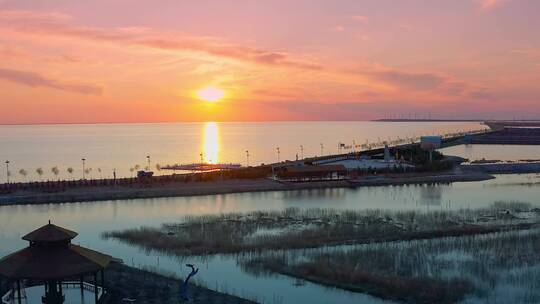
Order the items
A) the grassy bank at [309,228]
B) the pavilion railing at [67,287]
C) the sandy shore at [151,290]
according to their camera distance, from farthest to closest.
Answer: the grassy bank at [309,228], the sandy shore at [151,290], the pavilion railing at [67,287]

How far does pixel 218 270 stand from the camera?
20.6 m

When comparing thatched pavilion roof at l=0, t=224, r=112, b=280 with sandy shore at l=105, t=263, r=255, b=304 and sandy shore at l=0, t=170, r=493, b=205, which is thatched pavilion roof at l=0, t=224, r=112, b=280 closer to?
sandy shore at l=105, t=263, r=255, b=304

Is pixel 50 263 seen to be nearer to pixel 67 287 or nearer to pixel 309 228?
pixel 67 287

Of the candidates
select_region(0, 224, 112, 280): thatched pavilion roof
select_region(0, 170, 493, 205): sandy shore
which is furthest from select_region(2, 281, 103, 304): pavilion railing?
select_region(0, 170, 493, 205): sandy shore

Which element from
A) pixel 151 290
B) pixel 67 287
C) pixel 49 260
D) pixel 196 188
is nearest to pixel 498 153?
pixel 196 188

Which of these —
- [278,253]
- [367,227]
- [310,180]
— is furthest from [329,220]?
[310,180]

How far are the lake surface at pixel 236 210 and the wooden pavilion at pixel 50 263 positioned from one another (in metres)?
5.32

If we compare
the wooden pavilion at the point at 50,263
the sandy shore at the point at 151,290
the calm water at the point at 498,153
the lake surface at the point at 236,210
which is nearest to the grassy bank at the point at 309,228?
the lake surface at the point at 236,210

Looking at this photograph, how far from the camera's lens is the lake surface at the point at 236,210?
1846cm

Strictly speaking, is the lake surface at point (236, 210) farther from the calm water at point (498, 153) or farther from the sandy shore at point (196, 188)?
the calm water at point (498, 153)

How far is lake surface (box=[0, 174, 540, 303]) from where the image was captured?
18464 mm

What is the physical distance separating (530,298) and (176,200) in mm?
29859

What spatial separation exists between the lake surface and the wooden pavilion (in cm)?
532

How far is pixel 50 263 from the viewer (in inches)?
538
